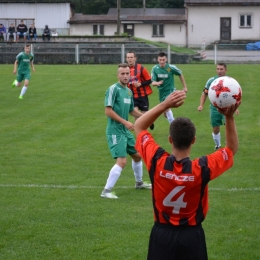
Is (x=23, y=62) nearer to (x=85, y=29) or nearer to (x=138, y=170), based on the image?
(x=138, y=170)

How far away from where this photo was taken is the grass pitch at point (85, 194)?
23.5ft

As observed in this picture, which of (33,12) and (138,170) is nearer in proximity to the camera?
(138,170)

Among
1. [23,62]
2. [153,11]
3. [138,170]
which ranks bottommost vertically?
[138,170]

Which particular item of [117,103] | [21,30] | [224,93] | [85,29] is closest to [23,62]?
[117,103]

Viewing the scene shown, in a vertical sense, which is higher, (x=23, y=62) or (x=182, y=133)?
(x=23, y=62)

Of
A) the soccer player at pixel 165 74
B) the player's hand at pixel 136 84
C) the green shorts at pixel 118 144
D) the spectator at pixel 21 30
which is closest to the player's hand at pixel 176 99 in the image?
the green shorts at pixel 118 144

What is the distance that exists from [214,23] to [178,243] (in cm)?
6221

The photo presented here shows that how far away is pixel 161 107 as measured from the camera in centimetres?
419

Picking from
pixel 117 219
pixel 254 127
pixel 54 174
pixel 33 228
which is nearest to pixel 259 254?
pixel 117 219

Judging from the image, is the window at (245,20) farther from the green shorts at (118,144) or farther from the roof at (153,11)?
the green shorts at (118,144)

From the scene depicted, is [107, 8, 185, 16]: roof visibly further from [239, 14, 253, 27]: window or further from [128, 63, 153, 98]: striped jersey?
[128, 63, 153, 98]: striped jersey

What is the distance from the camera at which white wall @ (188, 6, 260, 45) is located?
64.8 metres

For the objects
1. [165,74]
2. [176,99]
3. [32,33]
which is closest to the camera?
[176,99]

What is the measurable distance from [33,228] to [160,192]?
3.82 metres
